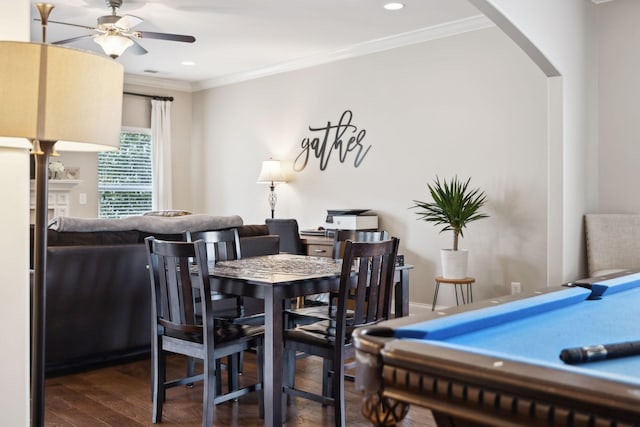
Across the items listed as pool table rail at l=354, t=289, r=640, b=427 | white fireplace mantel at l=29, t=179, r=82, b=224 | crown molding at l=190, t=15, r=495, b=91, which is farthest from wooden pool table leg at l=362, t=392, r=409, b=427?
white fireplace mantel at l=29, t=179, r=82, b=224

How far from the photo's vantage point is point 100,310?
388 cm

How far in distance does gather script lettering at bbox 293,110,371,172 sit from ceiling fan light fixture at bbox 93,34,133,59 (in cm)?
252

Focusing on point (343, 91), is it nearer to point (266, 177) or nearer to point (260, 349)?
point (266, 177)

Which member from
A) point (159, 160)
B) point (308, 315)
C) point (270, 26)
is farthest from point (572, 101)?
point (159, 160)

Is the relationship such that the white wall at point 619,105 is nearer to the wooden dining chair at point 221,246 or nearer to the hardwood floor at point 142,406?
the hardwood floor at point 142,406

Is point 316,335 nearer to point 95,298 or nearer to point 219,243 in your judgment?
point 219,243

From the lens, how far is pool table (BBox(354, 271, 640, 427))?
0.94 metres

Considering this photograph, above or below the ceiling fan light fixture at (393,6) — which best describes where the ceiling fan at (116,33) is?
below

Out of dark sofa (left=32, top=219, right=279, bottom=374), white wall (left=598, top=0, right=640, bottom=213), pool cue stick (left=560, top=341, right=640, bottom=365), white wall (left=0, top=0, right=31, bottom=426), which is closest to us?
pool cue stick (left=560, top=341, right=640, bottom=365)

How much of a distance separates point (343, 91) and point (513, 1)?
2.89 metres

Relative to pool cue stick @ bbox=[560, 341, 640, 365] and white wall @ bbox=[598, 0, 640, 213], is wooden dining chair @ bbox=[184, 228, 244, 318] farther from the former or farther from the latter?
white wall @ bbox=[598, 0, 640, 213]

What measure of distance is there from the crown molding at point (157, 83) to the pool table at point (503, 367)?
703 centimetres

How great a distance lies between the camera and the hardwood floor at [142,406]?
3018 mm

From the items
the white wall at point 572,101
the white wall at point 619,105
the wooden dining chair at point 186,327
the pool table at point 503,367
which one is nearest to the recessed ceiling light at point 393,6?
the white wall at point 572,101
